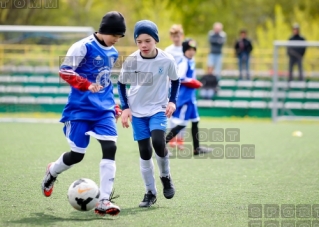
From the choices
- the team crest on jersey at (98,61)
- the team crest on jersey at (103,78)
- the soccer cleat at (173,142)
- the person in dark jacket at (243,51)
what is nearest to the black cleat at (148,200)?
the team crest on jersey at (103,78)

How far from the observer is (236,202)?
21.2 feet

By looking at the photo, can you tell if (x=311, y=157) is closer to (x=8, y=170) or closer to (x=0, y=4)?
(x=8, y=170)

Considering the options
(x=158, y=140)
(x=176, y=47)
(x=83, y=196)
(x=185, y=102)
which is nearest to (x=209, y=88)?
(x=176, y=47)

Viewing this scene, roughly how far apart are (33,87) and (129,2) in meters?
17.7

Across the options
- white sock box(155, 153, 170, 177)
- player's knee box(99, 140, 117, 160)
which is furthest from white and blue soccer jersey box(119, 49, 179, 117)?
player's knee box(99, 140, 117, 160)

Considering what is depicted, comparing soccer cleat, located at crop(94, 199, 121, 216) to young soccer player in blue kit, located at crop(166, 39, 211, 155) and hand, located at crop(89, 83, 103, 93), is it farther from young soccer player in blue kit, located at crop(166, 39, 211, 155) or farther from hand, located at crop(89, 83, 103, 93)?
young soccer player in blue kit, located at crop(166, 39, 211, 155)

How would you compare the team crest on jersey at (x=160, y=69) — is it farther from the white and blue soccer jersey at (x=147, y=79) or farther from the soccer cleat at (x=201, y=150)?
the soccer cleat at (x=201, y=150)

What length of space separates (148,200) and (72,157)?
857mm

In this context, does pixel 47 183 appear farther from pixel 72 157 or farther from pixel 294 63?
pixel 294 63

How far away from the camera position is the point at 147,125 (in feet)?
20.9

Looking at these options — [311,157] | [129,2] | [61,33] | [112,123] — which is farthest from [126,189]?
[129,2]

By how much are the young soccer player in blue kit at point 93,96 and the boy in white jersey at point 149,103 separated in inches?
10.7

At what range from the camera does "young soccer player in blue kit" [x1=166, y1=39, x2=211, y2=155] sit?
10258mm

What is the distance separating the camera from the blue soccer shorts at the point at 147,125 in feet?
20.7
